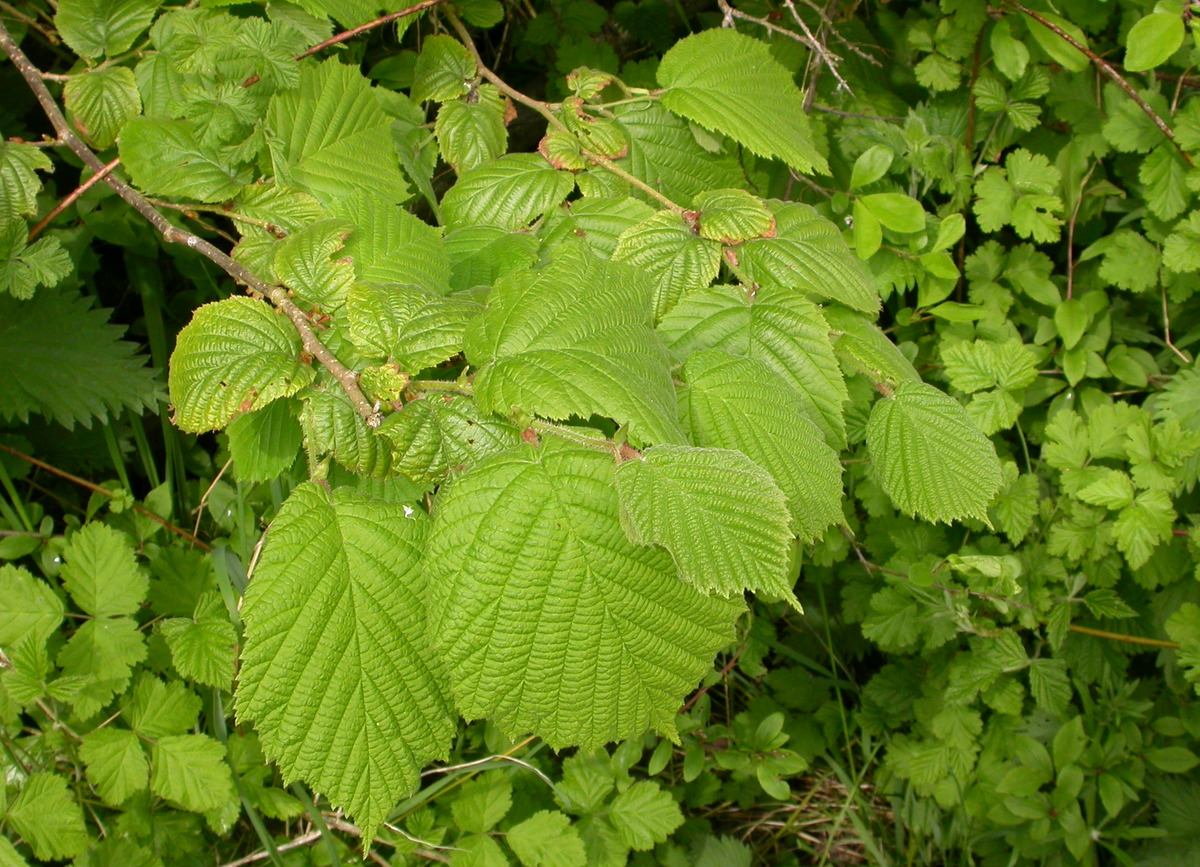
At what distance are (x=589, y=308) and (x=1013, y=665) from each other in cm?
156

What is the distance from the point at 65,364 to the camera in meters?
1.75

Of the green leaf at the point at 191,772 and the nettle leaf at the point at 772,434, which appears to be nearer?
the nettle leaf at the point at 772,434

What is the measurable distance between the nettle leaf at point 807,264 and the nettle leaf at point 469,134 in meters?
0.50

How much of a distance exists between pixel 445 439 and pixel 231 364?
0.27 meters

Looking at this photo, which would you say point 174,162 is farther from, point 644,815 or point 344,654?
point 644,815

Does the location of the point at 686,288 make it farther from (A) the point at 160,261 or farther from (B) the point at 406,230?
(A) the point at 160,261

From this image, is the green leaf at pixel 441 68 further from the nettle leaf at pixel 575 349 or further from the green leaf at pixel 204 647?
the green leaf at pixel 204 647

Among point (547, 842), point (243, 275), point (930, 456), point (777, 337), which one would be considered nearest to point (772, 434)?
point (777, 337)

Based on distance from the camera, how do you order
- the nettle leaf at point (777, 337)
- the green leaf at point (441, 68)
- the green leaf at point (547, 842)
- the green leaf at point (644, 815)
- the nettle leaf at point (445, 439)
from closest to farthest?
the nettle leaf at point (445, 439)
the nettle leaf at point (777, 337)
the green leaf at point (441, 68)
the green leaf at point (547, 842)
the green leaf at point (644, 815)

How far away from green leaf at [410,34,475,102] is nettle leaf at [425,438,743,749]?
0.93 meters

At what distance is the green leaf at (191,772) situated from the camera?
1.57 meters

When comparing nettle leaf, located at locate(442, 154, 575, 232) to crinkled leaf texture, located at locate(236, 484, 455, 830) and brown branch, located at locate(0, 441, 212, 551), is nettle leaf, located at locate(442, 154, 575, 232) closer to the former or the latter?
crinkled leaf texture, located at locate(236, 484, 455, 830)

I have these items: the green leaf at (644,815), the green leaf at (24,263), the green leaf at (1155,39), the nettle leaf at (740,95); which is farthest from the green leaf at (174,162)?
the green leaf at (1155,39)

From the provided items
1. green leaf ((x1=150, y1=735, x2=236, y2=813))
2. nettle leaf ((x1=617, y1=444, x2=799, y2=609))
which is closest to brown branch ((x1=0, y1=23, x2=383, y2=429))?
nettle leaf ((x1=617, y1=444, x2=799, y2=609))
